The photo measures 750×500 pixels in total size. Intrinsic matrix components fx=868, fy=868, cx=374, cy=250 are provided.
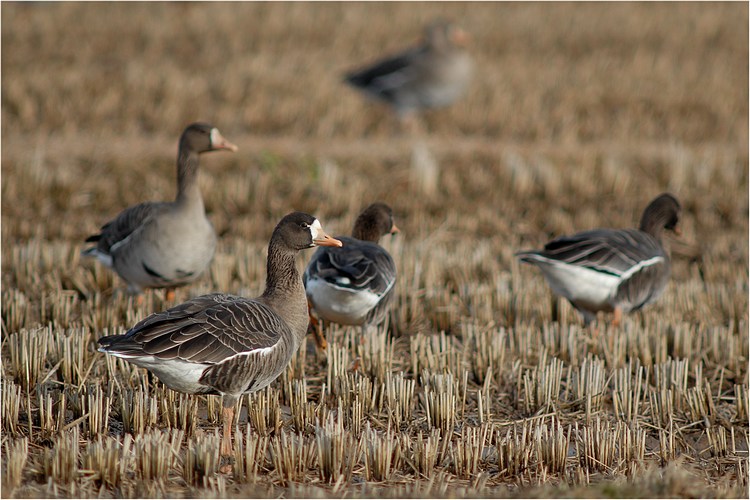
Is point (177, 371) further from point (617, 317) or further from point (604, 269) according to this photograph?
point (617, 317)

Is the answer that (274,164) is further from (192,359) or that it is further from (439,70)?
(192,359)

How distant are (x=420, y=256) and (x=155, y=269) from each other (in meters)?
3.80

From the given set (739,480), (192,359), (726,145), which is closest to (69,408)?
(192,359)

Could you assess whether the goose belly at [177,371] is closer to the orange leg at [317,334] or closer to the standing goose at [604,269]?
the orange leg at [317,334]

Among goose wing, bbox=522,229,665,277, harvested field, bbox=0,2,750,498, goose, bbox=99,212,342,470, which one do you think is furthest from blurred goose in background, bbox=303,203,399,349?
goose wing, bbox=522,229,665,277

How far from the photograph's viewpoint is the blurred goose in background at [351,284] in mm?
7137

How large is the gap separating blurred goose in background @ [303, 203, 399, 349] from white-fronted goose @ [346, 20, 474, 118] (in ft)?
33.5

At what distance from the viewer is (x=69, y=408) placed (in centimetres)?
621

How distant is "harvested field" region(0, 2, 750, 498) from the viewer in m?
5.54

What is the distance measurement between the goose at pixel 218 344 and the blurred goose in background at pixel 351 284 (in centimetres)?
108

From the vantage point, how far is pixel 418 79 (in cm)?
1750

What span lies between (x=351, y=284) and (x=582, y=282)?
251cm

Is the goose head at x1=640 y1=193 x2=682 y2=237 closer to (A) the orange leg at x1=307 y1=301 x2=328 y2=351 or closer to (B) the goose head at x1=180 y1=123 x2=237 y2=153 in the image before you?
(A) the orange leg at x1=307 y1=301 x2=328 y2=351

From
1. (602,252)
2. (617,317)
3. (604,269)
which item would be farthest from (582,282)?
(617,317)
